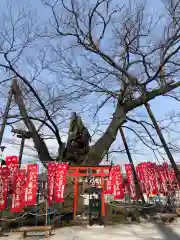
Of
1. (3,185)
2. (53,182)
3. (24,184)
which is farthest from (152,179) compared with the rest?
(3,185)

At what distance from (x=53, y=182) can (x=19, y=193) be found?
1.25 metres

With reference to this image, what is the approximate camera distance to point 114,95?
15102mm

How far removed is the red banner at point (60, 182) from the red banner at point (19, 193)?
1173 millimetres

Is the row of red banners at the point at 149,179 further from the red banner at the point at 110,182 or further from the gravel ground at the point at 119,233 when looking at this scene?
the gravel ground at the point at 119,233

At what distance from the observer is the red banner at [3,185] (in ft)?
27.6

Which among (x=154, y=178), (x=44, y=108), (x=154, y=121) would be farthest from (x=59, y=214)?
(x=154, y=121)

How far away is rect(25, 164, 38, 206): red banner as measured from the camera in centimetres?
858

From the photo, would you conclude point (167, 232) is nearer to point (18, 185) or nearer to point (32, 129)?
point (18, 185)

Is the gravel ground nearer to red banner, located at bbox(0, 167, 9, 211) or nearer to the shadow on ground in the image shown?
the shadow on ground

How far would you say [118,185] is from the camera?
33.5ft

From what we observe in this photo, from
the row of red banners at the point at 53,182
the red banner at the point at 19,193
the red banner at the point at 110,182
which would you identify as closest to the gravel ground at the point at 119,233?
the red banner at the point at 19,193

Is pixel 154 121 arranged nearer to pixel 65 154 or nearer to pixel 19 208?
pixel 65 154

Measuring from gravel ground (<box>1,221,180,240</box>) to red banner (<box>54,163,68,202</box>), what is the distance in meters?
1.09

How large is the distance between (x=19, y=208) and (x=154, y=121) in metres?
8.69
